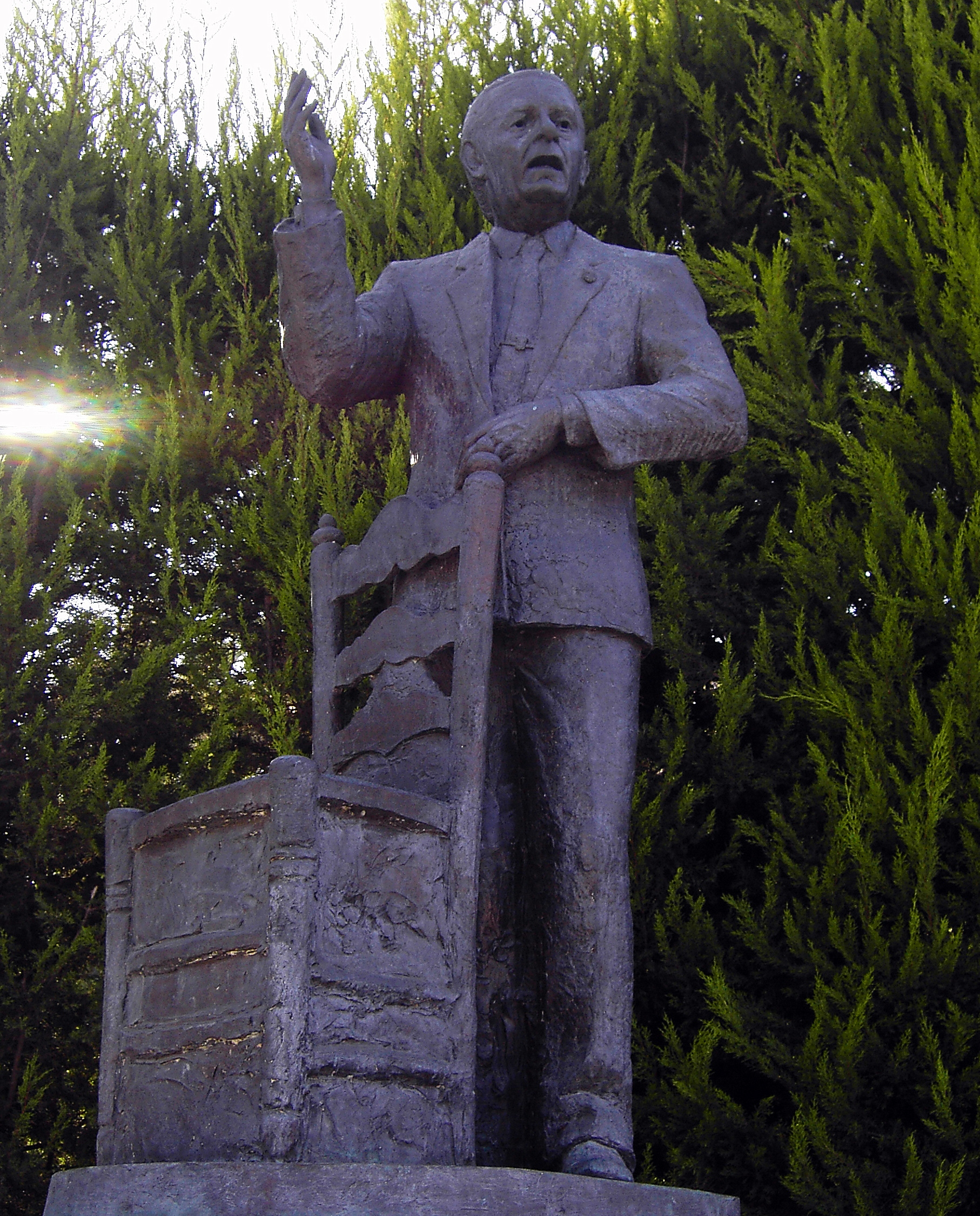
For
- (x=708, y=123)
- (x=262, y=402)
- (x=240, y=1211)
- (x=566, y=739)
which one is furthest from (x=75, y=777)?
(x=708, y=123)

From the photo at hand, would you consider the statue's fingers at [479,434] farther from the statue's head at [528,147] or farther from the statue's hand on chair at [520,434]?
the statue's head at [528,147]

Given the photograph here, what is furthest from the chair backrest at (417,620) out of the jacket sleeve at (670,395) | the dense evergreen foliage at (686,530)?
the dense evergreen foliage at (686,530)

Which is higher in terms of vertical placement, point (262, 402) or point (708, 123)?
point (708, 123)

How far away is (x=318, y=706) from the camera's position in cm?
347

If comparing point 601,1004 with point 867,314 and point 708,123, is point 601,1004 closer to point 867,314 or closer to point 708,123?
point 867,314

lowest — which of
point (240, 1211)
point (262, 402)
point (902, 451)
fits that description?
point (240, 1211)

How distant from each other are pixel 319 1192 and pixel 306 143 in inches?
81.0

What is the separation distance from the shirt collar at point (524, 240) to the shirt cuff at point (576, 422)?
1.89 feet

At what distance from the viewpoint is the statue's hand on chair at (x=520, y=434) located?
329 cm

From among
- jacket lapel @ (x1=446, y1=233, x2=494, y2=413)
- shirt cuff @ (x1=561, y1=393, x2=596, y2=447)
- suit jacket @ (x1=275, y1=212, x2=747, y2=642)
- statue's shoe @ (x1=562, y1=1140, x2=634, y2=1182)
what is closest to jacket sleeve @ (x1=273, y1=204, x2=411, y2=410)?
suit jacket @ (x1=275, y1=212, x2=747, y2=642)

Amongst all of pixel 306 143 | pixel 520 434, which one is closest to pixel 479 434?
pixel 520 434

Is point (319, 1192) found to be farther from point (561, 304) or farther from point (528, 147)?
point (528, 147)

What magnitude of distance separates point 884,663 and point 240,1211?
3042 mm

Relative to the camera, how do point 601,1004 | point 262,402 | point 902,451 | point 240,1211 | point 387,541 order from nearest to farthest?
point 240,1211 → point 601,1004 → point 387,541 → point 902,451 → point 262,402
